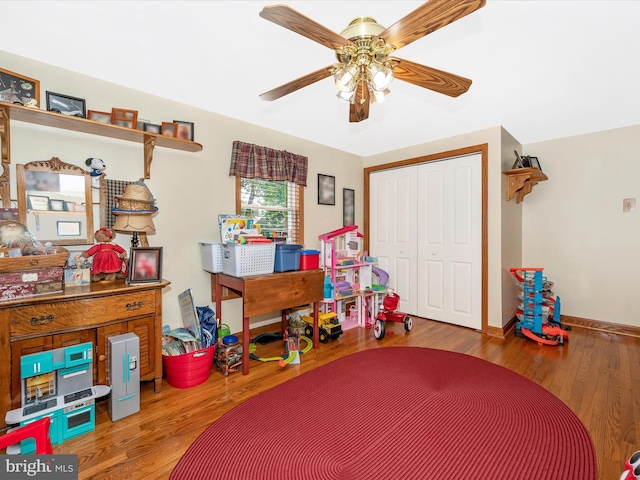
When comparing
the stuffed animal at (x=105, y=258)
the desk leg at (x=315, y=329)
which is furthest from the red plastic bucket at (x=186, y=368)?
the desk leg at (x=315, y=329)

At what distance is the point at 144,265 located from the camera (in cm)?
211

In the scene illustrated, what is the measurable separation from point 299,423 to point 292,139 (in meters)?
2.94

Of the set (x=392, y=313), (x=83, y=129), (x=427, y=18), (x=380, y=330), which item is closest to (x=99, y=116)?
(x=83, y=129)

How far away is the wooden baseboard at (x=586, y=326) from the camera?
3301mm

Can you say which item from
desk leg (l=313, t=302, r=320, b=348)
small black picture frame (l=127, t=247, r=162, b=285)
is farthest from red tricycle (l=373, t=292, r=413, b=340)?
small black picture frame (l=127, t=247, r=162, b=285)

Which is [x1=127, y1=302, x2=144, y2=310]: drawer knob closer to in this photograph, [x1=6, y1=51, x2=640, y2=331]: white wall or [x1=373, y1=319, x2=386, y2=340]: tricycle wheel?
[x1=6, y1=51, x2=640, y2=331]: white wall

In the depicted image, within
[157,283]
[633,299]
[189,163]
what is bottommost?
[633,299]

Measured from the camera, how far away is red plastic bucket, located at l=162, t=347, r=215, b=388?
7.19 ft

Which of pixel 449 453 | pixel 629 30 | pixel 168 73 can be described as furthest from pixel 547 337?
pixel 168 73

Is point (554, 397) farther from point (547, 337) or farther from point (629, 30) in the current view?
point (629, 30)

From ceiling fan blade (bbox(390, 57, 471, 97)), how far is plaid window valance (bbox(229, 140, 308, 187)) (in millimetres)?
1835

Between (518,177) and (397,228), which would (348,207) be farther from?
(518,177)

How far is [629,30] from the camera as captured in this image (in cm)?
179

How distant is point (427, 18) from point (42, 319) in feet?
8.19
